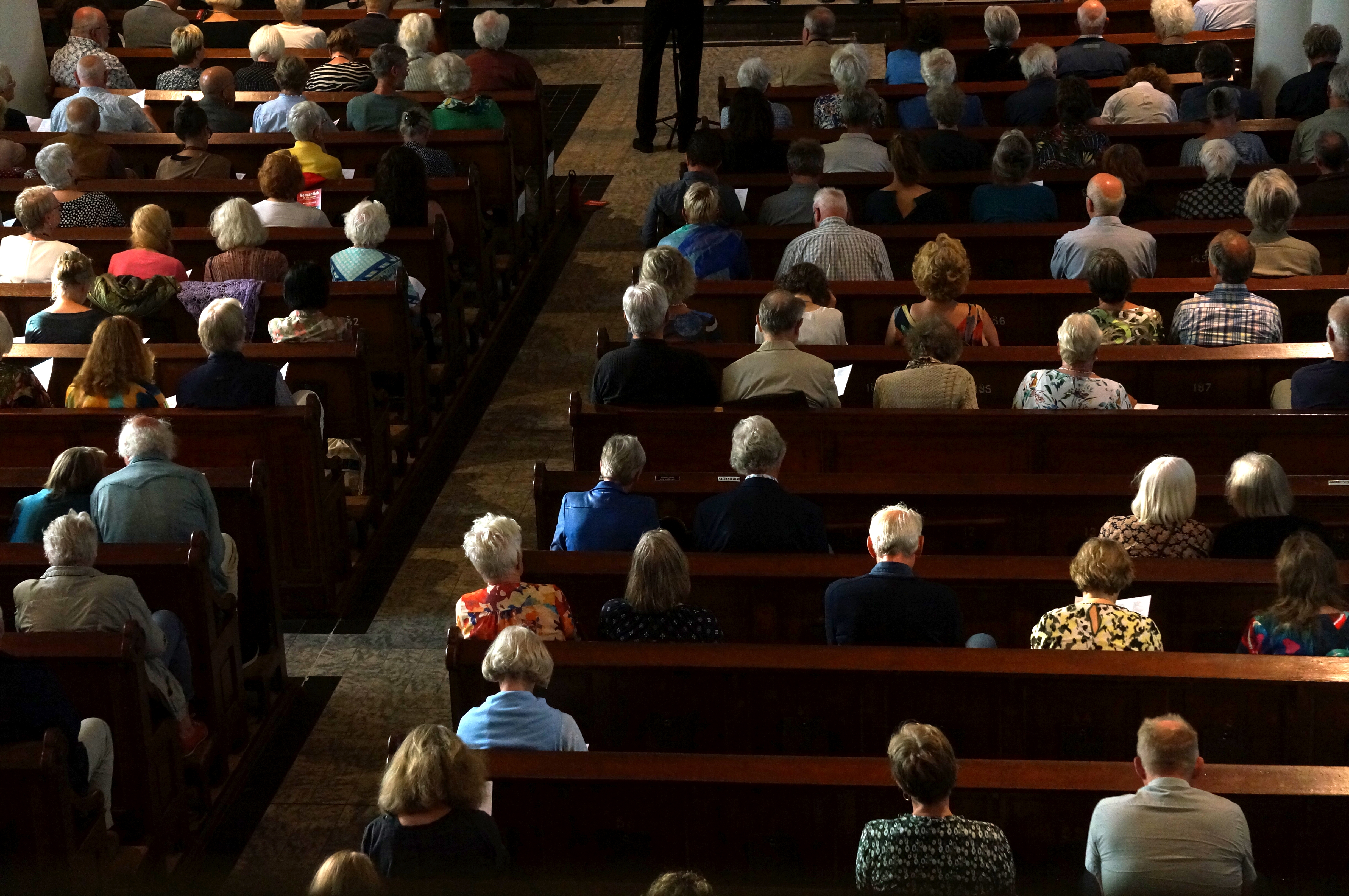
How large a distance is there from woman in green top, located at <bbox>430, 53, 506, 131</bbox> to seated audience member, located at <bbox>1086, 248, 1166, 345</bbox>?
4032 mm

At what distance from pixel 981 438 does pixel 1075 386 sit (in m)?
0.37

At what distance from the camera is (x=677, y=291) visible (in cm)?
622

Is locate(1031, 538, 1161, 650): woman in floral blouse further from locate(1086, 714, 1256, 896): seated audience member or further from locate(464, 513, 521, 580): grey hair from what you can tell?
locate(464, 513, 521, 580): grey hair

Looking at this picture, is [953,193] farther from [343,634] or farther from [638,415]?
[343,634]

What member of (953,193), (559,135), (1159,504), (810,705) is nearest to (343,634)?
(810,705)

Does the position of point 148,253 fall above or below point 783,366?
above

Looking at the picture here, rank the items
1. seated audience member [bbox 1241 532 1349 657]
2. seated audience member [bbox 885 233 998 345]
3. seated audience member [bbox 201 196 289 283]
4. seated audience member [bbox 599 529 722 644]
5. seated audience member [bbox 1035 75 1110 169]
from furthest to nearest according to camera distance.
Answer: seated audience member [bbox 1035 75 1110 169] → seated audience member [bbox 201 196 289 283] → seated audience member [bbox 885 233 998 345] → seated audience member [bbox 599 529 722 644] → seated audience member [bbox 1241 532 1349 657]

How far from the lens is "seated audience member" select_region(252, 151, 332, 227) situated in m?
7.52

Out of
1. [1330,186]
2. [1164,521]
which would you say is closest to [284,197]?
[1164,521]

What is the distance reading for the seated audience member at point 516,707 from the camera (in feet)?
12.7

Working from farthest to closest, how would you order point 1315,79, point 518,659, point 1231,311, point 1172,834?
point 1315,79 < point 1231,311 < point 518,659 < point 1172,834

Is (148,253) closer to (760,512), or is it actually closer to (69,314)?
(69,314)

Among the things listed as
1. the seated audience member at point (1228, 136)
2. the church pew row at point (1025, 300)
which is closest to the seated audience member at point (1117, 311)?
the church pew row at point (1025, 300)

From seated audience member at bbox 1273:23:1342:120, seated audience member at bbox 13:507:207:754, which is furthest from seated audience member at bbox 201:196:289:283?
seated audience member at bbox 1273:23:1342:120
